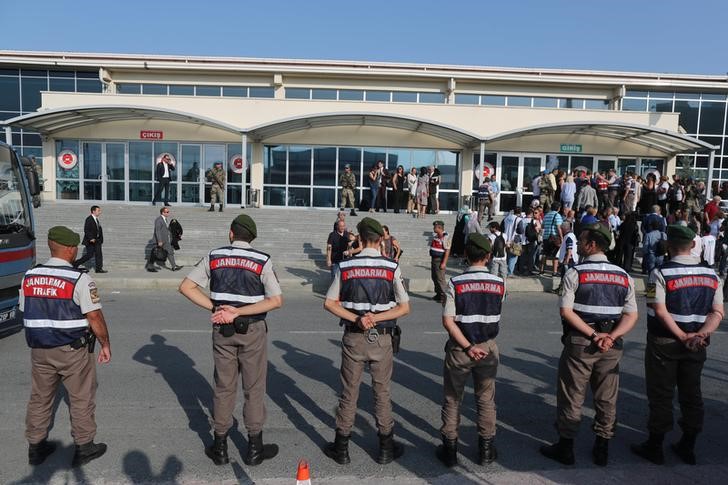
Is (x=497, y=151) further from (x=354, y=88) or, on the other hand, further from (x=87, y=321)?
(x=87, y=321)

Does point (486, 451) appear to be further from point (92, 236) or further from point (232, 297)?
point (92, 236)

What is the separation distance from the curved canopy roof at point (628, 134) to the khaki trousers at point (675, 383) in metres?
16.1

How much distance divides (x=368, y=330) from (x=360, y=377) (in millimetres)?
379

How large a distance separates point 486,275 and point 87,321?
10.4 feet

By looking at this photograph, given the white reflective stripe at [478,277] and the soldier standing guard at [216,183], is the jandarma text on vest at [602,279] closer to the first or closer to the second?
the white reflective stripe at [478,277]

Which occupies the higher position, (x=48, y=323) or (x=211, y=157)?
(x=211, y=157)

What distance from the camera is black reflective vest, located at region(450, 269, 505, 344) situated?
408cm

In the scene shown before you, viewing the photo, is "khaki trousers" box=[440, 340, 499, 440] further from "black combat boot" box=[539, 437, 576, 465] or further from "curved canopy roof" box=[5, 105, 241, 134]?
"curved canopy roof" box=[5, 105, 241, 134]

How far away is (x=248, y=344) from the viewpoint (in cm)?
409

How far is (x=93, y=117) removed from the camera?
20.8 metres

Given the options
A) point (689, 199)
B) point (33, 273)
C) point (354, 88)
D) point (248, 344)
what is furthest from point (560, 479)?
point (354, 88)

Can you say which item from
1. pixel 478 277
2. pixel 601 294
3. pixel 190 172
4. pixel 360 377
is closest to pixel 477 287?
pixel 478 277

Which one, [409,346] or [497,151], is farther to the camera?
[497,151]

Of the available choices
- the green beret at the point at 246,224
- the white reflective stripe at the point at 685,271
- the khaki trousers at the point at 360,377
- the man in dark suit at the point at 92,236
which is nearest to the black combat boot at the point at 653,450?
the white reflective stripe at the point at 685,271
